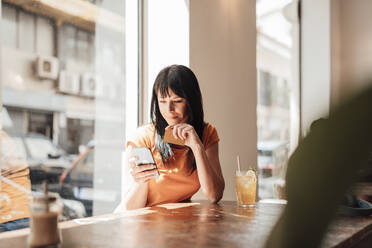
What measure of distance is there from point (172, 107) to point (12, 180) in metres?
0.79

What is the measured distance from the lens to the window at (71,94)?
1617 mm

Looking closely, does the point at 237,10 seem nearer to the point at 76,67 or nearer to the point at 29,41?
the point at 76,67

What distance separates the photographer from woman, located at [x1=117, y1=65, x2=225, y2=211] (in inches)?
63.4

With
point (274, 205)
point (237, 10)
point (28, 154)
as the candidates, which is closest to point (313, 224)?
point (274, 205)

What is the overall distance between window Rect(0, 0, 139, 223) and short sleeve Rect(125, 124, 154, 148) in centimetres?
35

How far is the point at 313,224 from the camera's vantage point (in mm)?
187

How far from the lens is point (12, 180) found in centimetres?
157

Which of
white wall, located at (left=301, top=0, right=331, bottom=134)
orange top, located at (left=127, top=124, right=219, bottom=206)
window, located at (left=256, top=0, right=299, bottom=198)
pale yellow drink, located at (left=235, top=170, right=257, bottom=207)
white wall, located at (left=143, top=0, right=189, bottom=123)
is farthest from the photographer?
white wall, located at (left=301, top=0, right=331, bottom=134)

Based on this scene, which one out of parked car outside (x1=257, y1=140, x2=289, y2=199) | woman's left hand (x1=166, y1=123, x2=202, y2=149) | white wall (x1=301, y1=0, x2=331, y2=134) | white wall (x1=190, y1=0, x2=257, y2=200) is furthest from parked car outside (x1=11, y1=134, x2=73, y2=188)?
white wall (x1=301, y1=0, x2=331, y2=134)

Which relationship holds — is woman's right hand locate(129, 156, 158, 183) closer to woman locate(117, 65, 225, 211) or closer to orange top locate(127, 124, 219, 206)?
woman locate(117, 65, 225, 211)

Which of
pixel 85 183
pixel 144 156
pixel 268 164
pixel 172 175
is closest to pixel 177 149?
pixel 172 175

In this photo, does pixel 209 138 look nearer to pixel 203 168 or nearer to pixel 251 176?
pixel 203 168

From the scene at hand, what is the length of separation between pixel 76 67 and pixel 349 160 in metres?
1.90

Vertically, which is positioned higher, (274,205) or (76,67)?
(76,67)
